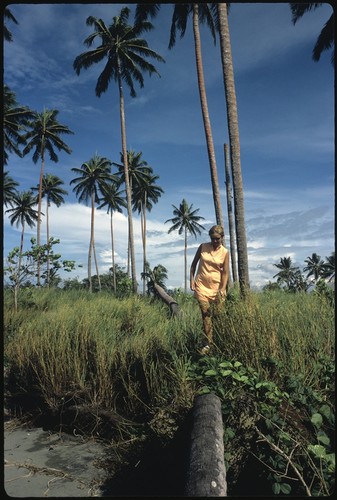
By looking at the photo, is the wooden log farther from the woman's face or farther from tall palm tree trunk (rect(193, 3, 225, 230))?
tall palm tree trunk (rect(193, 3, 225, 230))

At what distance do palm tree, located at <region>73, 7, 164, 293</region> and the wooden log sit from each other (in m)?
20.0

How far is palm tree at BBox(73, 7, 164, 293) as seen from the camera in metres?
23.6

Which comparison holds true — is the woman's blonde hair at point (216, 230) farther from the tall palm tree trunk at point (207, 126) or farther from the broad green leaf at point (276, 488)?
the tall palm tree trunk at point (207, 126)

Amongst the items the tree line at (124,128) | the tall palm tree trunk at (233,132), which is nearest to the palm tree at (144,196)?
the tree line at (124,128)

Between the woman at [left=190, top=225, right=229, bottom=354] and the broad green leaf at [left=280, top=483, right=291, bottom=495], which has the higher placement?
the woman at [left=190, top=225, right=229, bottom=354]

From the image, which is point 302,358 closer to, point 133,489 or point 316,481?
point 316,481

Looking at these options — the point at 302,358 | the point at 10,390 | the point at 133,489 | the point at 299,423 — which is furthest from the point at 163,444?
the point at 10,390

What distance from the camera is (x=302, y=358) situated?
3.69 meters

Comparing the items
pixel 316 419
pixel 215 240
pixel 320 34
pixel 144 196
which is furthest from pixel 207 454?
pixel 144 196

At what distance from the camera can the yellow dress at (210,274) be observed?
5113mm

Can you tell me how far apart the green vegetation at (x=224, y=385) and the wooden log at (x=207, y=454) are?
284 millimetres

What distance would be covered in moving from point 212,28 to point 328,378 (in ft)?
61.4

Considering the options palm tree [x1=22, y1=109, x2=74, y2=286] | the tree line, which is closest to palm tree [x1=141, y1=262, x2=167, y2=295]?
the tree line

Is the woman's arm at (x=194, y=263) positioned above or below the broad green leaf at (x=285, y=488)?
above
